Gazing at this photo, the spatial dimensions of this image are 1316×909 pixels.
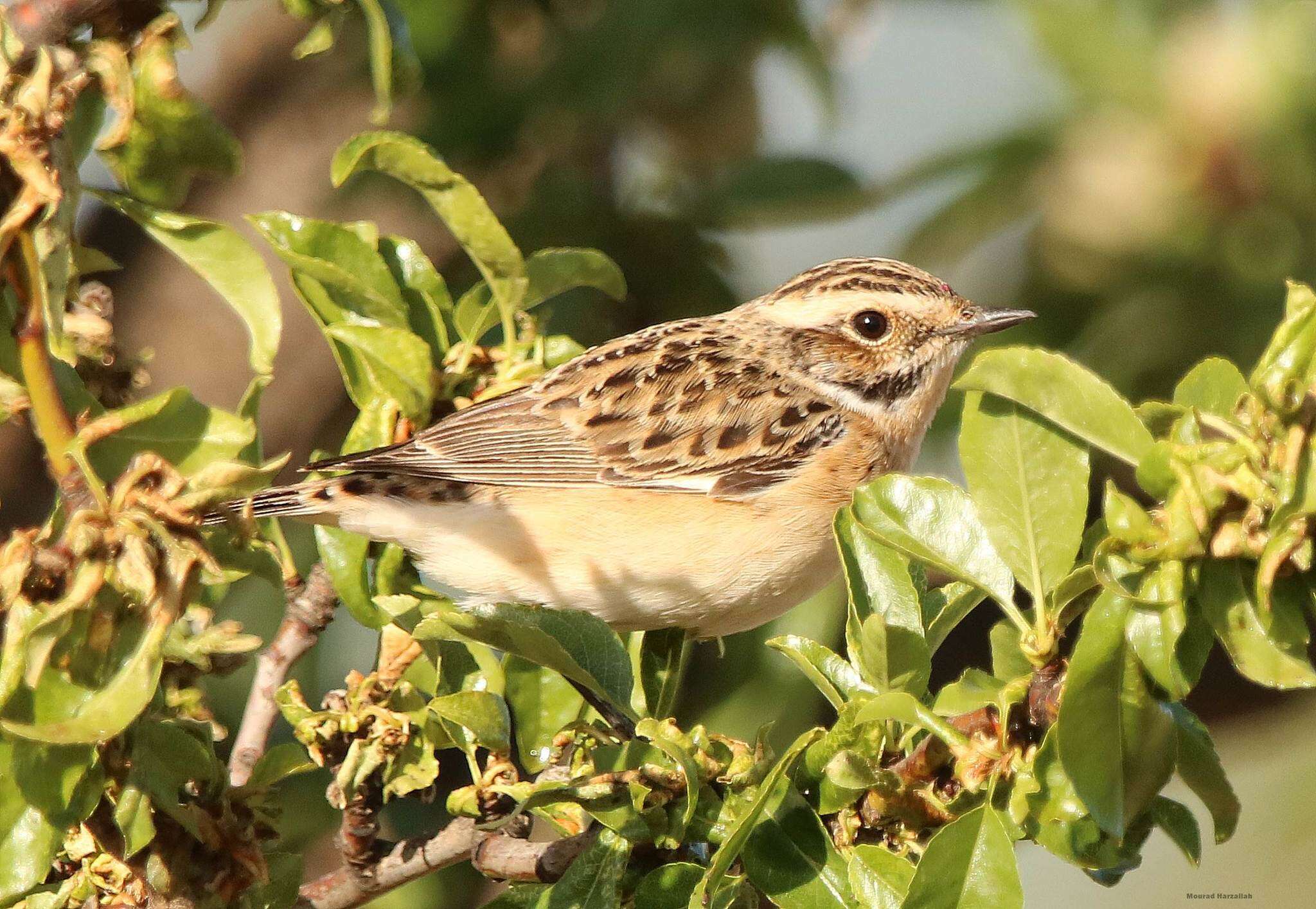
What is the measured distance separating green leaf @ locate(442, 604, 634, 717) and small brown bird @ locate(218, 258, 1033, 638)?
1.11m

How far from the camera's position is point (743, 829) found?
2.41 meters

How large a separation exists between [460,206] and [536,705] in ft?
4.10

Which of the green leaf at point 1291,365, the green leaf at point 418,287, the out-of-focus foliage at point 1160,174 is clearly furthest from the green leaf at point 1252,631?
the out-of-focus foliage at point 1160,174

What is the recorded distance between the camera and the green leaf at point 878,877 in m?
2.48

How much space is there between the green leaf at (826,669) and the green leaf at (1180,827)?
0.52 m

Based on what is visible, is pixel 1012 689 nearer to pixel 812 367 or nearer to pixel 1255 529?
pixel 1255 529

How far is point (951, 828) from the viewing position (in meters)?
2.33

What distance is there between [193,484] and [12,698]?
44 cm

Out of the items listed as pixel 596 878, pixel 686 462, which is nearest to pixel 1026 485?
pixel 596 878

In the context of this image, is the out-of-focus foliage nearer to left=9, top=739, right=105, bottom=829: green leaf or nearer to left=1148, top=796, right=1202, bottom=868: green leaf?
left=1148, top=796, right=1202, bottom=868: green leaf

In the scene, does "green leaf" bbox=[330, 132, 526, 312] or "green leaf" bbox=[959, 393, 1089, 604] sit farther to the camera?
"green leaf" bbox=[330, 132, 526, 312]

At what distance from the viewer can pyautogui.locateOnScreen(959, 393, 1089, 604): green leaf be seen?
241 centimetres

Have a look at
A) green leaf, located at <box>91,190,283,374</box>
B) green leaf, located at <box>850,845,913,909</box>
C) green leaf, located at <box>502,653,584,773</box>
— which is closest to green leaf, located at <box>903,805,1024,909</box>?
green leaf, located at <box>850,845,913,909</box>

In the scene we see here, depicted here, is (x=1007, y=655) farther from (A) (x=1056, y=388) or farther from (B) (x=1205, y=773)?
(A) (x=1056, y=388)
